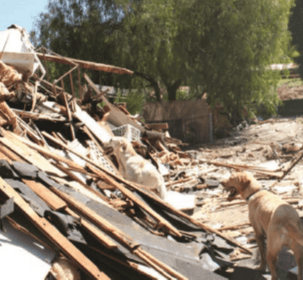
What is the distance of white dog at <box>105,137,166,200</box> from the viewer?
7410mm

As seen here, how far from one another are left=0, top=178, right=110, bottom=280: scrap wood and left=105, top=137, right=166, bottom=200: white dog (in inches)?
154

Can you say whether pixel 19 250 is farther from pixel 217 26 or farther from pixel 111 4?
pixel 111 4

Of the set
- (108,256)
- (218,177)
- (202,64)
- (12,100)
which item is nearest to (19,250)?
(108,256)

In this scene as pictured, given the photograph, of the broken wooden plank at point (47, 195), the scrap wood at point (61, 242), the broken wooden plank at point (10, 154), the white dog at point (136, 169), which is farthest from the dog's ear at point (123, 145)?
the scrap wood at point (61, 242)

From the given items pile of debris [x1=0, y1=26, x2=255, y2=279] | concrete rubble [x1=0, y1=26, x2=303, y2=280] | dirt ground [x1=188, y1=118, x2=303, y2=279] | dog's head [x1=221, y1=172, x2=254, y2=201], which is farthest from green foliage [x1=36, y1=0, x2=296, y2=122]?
dog's head [x1=221, y1=172, x2=254, y2=201]

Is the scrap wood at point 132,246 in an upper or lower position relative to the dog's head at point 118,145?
lower

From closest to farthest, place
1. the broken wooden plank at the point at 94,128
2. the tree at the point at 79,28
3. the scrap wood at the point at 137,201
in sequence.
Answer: the scrap wood at the point at 137,201
the broken wooden plank at the point at 94,128
the tree at the point at 79,28

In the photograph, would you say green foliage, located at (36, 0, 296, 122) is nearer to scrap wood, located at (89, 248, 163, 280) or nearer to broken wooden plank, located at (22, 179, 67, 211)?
broken wooden plank, located at (22, 179, 67, 211)

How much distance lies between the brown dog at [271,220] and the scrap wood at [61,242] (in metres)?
2.40

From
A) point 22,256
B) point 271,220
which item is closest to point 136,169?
point 271,220

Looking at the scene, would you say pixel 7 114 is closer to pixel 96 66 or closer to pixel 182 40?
pixel 96 66

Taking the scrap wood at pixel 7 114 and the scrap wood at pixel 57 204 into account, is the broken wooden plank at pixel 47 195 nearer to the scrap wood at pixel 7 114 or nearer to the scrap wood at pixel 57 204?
the scrap wood at pixel 57 204

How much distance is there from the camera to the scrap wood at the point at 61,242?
10.9ft

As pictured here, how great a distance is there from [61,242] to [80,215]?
695mm
